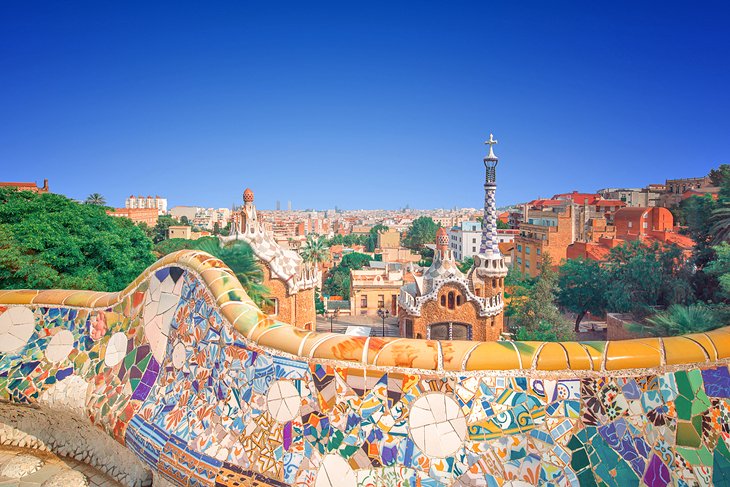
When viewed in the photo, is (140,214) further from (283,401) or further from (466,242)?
(283,401)

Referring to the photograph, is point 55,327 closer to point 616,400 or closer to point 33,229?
point 616,400

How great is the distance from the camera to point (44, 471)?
12.2 feet

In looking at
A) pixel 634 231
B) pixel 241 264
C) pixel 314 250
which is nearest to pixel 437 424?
pixel 241 264

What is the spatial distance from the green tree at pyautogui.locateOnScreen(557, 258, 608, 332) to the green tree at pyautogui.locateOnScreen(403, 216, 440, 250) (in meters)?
58.7

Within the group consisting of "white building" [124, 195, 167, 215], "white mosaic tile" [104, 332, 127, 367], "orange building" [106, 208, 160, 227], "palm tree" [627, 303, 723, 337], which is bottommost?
"palm tree" [627, 303, 723, 337]

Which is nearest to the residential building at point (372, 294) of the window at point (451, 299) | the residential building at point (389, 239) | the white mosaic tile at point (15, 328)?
the window at point (451, 299)

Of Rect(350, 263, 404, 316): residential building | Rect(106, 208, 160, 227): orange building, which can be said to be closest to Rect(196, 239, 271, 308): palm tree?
Rect(350, 263, 404, 316): residential building

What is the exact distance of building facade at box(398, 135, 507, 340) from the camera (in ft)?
48.4

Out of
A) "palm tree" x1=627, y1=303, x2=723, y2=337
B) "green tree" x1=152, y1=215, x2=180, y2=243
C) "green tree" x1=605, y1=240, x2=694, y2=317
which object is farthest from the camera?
"green tree" x1=152, y1=215, x2=180, y2=243

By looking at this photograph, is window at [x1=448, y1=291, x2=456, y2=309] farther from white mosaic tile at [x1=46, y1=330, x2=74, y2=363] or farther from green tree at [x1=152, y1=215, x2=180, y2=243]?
green tree at [x1=152, y1=215, x2=180, y2=243]

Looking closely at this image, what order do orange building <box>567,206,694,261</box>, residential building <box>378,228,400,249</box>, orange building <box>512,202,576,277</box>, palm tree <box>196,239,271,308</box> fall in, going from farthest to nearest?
residential building <box>378,228,400,249</box>
orange building <box>512,202,576,277</box>
orange building <box>567,206,694,261</box>
palm tree <box>196,239,271,308</box>

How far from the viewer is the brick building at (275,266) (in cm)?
1341

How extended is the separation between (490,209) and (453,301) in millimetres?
3647

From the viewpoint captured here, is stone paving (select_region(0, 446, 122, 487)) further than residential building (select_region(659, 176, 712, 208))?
No
